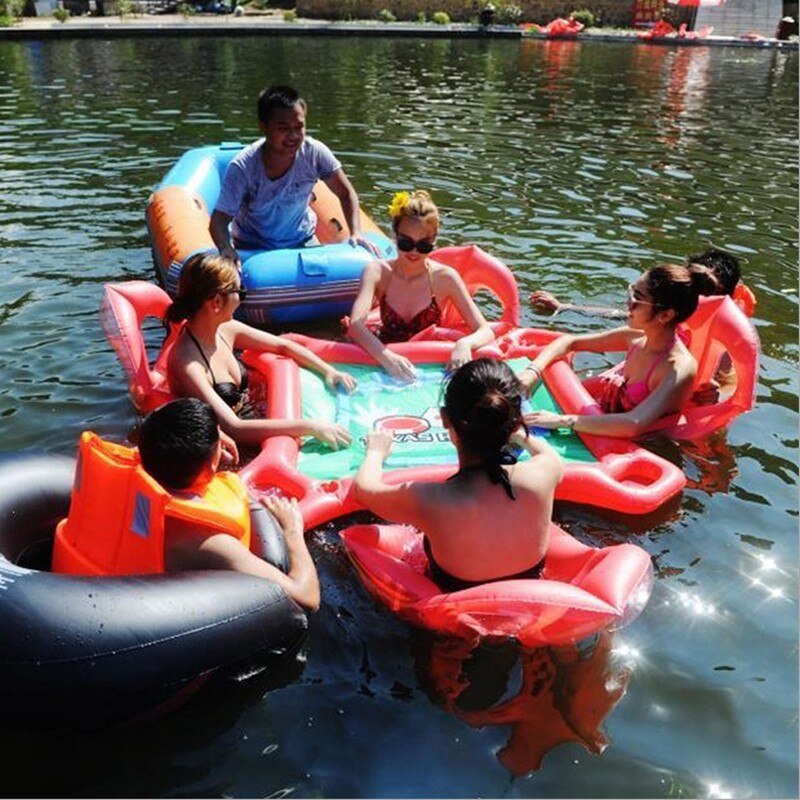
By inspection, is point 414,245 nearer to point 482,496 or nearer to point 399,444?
point 399,444

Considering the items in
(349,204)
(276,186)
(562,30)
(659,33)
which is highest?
(562,30)

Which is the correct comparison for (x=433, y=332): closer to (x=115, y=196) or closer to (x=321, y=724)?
(x=321, y=724)

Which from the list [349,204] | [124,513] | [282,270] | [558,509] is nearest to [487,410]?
[124,513]

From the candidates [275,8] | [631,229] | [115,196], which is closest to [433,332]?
[631,229]

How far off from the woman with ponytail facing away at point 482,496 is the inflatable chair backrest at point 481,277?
2363 mm

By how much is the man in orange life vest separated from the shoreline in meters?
25.4

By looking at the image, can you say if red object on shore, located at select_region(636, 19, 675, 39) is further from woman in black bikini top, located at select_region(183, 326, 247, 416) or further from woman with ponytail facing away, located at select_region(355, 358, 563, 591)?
woman with ponytail facing away, located at select_region(355, 358, 563, 591)

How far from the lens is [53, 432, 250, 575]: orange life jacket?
9.27 feet

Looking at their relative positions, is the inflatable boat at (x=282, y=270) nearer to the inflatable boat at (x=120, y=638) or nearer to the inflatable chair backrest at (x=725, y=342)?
the inflatable chair backrest at (x=725, y=342)

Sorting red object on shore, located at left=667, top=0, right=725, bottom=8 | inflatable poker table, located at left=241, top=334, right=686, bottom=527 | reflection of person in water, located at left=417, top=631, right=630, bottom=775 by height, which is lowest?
reflection of person in water, located at left=417, top=631, right=630, bottom=775

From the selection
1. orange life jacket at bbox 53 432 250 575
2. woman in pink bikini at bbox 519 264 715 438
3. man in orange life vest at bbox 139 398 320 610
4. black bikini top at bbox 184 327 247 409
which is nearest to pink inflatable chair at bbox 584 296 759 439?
woman in pink bikini at bbox 519 264 715 438

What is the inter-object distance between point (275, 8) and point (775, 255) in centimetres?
3300

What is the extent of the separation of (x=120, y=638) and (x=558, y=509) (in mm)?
2128

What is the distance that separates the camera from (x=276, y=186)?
19.4 feet
